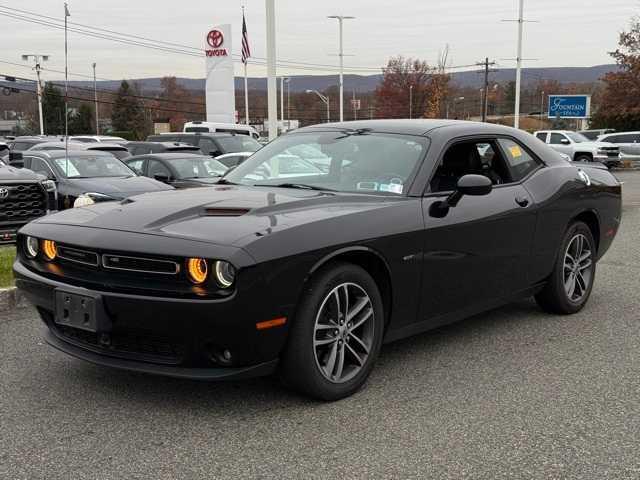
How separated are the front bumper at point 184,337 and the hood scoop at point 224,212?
615 millimetres

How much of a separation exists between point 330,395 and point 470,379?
962 millimetres

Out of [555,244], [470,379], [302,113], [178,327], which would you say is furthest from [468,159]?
[302,113]

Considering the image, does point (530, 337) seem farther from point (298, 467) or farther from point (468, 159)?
point (298, 467)

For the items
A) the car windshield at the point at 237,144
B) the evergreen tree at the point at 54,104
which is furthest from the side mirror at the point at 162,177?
the car windshield at the point at 237,144

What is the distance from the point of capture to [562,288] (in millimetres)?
5684

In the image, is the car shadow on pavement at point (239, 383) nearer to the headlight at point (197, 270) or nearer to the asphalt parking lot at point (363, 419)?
the asphalt parking lot at point (363, 419)

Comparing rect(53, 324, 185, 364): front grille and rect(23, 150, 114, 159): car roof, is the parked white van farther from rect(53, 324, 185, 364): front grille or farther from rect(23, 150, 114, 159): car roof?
rect(53, 324, 185, 364): front grille

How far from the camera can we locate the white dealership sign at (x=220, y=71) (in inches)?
1630

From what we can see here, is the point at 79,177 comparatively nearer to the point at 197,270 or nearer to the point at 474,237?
the point at 474,237

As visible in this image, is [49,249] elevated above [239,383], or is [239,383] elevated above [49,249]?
[49,249]

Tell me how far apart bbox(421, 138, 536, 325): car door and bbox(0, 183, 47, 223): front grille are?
5753mm

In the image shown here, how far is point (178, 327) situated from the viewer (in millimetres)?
3389

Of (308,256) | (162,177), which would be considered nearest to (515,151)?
(308,256)

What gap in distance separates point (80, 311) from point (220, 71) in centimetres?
3937
